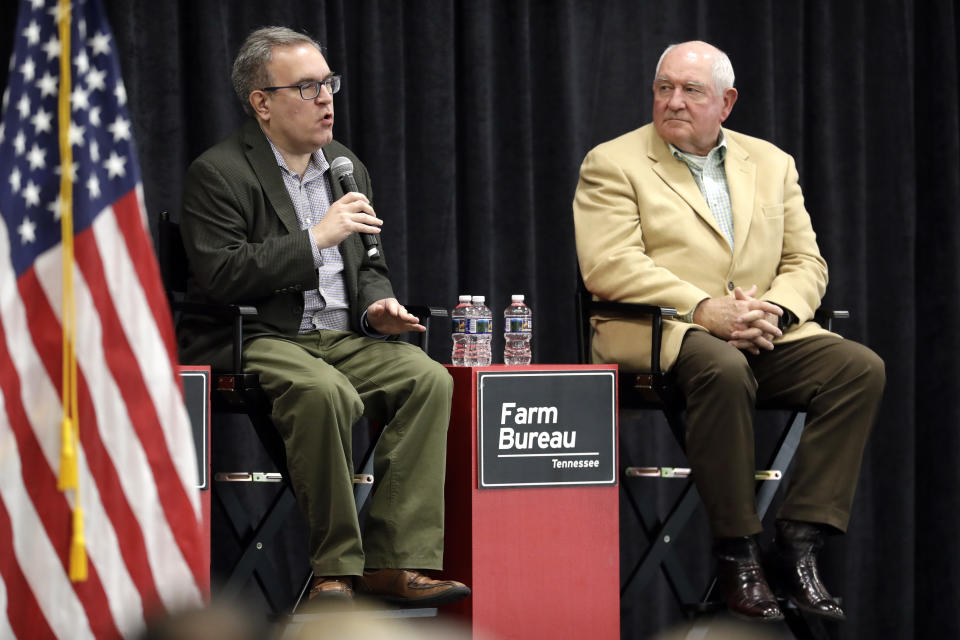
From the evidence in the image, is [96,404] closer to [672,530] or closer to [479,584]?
[479,584]

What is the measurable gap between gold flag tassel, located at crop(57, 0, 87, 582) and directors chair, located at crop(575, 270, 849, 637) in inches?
71.4

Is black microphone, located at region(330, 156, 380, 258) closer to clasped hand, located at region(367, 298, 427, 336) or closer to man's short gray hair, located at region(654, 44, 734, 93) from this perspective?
clasped hand, located at region(367, 298, 427, 336)

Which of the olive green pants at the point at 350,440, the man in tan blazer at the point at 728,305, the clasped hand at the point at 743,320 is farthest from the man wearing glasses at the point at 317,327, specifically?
the clasped hand at the point at 743,320

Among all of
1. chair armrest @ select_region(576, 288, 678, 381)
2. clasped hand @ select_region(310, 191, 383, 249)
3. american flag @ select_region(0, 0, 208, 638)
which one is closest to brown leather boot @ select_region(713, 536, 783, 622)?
chair armrest @ select_region(576, 288, 678, 381)

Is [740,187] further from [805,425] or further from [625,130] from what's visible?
[625,130]

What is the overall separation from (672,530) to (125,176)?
1981 mm

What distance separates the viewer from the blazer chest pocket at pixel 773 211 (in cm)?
385

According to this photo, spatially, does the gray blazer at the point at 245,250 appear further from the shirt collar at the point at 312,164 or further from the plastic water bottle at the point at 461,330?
the plastic water bottle at the point at 461,330

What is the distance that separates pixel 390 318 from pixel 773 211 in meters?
1.23

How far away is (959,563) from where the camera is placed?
484cm

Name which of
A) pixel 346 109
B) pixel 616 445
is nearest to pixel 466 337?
pixel 616 445

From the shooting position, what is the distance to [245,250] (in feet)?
10.8

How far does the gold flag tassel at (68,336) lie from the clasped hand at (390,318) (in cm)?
136

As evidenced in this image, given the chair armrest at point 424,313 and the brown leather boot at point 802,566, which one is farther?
the chair armrest at point 424,313
